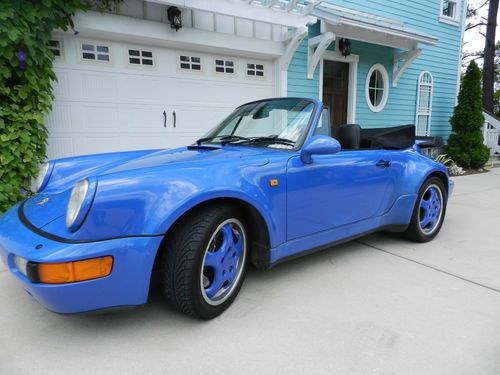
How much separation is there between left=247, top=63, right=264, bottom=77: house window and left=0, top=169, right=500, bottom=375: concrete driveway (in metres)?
4.86

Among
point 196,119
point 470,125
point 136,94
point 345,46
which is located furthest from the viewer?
point 470,125

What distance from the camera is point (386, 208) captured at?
10.1 feet

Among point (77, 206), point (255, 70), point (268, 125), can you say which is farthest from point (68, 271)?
point (255, 70)

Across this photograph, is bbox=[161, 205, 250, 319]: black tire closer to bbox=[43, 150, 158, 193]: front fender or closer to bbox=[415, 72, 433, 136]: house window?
bbox=[43, 150, 158, 193]: front fender

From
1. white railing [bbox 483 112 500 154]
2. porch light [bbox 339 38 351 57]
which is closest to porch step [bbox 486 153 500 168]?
white railing [bbox 483 112 500 154]

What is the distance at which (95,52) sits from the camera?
17.3 feet

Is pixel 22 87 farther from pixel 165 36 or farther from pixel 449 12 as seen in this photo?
pixel 449 12

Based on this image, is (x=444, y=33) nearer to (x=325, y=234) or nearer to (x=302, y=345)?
(x=325, y=234)

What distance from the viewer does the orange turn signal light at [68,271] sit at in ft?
5.01

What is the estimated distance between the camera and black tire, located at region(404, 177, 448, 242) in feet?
10.8

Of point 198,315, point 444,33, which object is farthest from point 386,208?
point 444,33

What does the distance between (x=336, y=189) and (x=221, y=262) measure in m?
1.07

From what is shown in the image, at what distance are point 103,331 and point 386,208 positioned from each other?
2446 millimetres

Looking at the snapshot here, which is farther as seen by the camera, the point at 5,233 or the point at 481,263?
the point at 481,263
